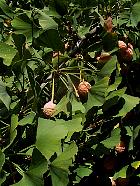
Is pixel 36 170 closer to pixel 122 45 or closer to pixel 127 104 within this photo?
pixel 127 104

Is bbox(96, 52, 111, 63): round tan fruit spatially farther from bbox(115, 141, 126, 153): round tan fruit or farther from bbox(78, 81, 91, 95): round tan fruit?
bbox(115, 141, 126, 153): round tan fruit

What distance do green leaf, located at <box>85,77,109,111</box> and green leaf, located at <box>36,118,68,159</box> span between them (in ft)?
0.50

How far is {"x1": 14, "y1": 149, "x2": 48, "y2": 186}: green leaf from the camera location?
1.11m

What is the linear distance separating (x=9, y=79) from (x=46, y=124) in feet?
1.41

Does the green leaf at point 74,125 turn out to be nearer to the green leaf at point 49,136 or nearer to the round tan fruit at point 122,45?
the green leaf at point 49,136

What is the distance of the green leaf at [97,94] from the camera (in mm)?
1317

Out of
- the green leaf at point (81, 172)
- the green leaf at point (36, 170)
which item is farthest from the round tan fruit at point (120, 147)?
the green leaf at point (36, 170)

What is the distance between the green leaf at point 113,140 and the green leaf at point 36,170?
13.1 inches

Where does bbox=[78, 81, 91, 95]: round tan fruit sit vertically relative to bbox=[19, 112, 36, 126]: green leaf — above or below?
above

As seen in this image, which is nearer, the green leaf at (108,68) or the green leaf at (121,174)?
the green leaf at (108,68)

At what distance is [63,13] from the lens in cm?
151

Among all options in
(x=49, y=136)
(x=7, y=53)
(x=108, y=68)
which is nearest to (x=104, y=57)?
(x=108, y=68)

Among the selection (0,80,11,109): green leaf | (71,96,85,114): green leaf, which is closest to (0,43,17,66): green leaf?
(0,80,11,109): green leaf

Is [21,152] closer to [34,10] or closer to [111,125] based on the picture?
[111,125]
